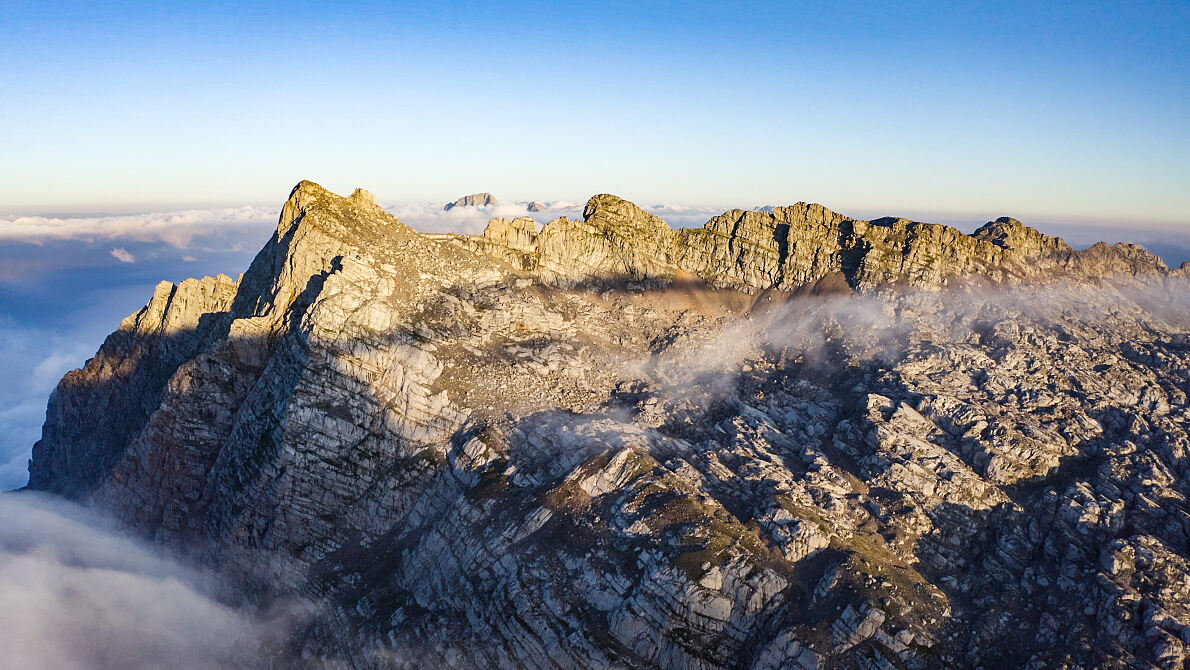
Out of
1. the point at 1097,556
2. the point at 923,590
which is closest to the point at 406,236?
the point at 923,590

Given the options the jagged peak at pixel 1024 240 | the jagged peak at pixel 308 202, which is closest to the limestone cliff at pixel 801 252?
the jagged peak at pixel 1024 240

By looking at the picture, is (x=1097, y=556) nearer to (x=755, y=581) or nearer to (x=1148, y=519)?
(x=1148, y=519)

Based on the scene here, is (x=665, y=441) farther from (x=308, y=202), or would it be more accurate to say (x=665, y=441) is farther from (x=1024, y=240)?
(x=1024, y=240)

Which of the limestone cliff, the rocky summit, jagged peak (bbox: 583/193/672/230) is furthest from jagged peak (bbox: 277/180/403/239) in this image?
jagged peak (bbox: 583/193/672/230)

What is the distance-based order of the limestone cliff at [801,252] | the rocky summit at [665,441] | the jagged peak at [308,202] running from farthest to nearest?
the limestone cliff at [801,252] < the jagged peak at [308,202] < the rocky summit at [665,441]

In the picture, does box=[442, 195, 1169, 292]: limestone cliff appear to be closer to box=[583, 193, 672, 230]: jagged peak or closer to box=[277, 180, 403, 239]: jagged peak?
box=[583, 193, 672, 230]: jagged peak

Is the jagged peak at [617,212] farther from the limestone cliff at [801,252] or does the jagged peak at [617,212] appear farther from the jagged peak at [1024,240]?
the jagged peak at [1024,240]

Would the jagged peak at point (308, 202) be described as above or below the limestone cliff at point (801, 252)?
above

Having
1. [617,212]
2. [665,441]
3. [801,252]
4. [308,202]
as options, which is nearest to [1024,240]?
[801,252]
